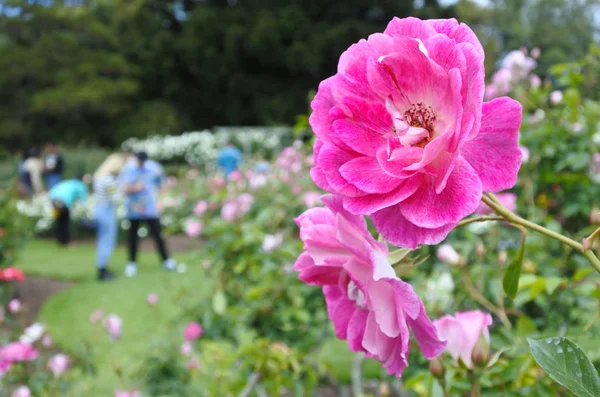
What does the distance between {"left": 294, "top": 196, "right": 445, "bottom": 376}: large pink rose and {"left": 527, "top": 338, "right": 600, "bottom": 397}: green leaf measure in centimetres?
6

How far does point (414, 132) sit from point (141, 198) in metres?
5.12

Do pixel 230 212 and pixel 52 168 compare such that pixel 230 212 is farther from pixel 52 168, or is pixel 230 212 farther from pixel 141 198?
pixel 52 168

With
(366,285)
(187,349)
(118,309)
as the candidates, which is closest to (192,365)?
(187,349)

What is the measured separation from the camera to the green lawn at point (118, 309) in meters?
2.36

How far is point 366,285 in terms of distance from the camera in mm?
385

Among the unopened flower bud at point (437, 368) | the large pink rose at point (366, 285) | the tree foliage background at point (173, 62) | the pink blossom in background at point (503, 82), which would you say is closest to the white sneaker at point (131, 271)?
the pink blossom in background at point (503, 82)

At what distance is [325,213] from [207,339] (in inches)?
66.9

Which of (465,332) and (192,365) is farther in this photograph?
(192,365)

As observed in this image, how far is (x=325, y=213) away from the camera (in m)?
0.41

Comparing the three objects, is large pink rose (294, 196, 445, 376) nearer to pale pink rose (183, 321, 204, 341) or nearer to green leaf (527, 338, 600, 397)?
green leaf (527, 338, 600, 397)

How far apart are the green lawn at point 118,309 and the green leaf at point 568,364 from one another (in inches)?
59.6

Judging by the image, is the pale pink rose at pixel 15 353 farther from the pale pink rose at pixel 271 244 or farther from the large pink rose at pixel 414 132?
the large pink rose at pixel 414 132

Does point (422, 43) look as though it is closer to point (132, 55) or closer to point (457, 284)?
point (457, 284)

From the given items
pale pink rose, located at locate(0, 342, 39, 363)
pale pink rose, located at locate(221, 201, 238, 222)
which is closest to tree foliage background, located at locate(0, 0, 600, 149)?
pale pink rose, located at locate(221, 201, 238, 222)
